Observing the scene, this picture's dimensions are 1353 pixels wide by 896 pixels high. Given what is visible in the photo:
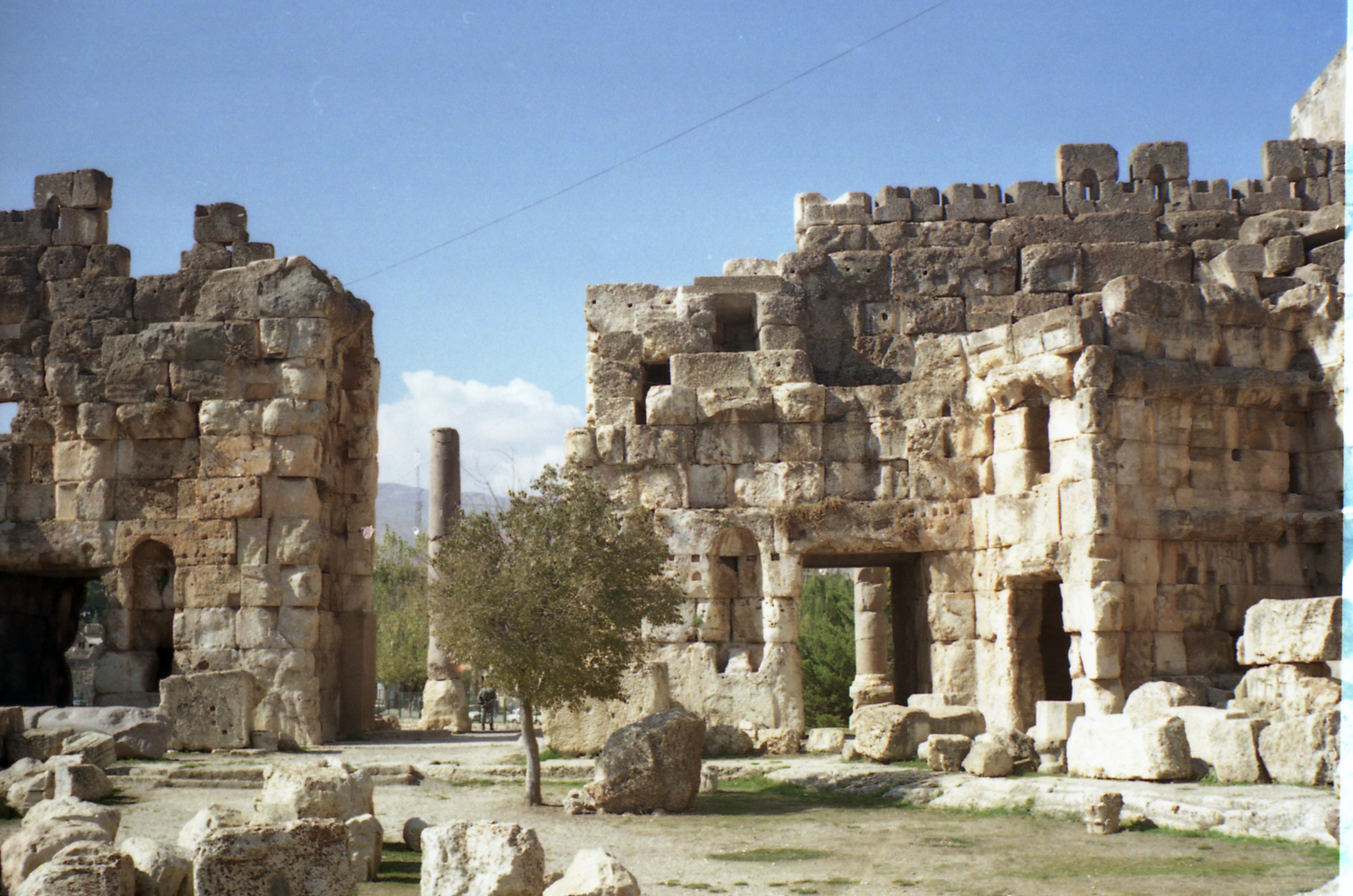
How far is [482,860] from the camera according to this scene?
7.40 metres

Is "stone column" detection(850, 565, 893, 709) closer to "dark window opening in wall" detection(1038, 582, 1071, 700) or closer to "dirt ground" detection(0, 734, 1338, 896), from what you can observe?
"dark window opening in wall" detection(1038, 582, 1071, 700)

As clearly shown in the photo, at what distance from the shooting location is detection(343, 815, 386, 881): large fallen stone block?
8.35 meters

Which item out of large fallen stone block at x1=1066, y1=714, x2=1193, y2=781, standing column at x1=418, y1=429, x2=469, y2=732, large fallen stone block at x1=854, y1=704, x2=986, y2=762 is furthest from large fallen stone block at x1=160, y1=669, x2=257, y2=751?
large fallen stone block at x1=1066, y1=714, x2=1193, y2=781

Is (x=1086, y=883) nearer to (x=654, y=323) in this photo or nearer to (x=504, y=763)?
(x=504, y=763)

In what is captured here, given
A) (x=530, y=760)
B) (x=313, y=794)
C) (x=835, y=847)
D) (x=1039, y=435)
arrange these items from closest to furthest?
(x=313, y=794) → (x=835, y=847) → (x=530, y=760) → (x=1039, y=435)

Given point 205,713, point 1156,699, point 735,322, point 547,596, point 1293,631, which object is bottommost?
point 205,713

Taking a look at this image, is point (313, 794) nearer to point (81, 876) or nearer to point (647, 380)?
point (81, 876)

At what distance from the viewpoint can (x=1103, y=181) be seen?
17375 mm

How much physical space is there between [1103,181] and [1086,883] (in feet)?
38.0

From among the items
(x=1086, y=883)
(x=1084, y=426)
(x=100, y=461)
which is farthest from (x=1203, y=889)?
(x=100, y=461)

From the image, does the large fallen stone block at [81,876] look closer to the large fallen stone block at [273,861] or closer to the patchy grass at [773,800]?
the large fallen stone block at [273,861]

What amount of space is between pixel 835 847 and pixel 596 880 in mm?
2978

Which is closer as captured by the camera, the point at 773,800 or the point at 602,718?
the point at 773,800

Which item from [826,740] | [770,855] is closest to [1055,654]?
[826,740]
